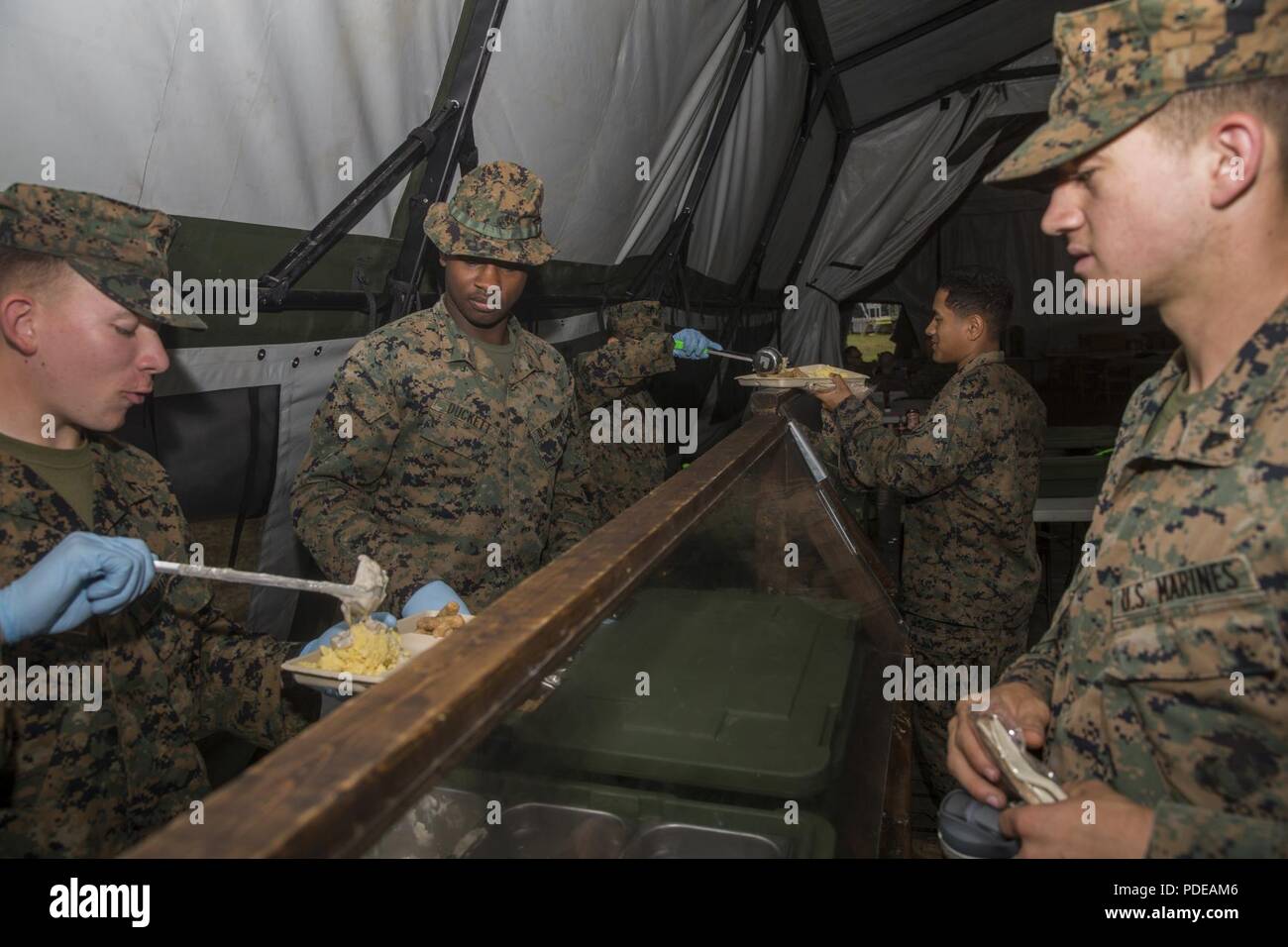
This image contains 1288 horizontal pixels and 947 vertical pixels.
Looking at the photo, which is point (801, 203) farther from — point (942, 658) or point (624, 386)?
point (942, 658)

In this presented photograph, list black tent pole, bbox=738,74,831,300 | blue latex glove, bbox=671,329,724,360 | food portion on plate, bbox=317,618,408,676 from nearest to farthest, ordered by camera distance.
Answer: food portion on plate, bbox=317,618,408,676, blue latex glove, bbox=671,329,724,360, black tent pole, bbox=738,74,831,300

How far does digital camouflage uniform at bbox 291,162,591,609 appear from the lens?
7.46 feet

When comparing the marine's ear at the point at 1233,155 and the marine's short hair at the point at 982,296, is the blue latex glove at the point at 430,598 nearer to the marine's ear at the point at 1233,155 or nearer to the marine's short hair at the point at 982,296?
the marine's ear at the point at 1233,155

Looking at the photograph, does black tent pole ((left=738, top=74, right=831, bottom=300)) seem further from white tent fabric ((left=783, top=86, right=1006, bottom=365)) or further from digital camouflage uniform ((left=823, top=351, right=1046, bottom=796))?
digital camouflage uniform ((left=823, top=351, right=1046, bottom=796))

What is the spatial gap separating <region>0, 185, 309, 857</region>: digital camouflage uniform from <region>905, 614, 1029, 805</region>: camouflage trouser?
2.23 meters

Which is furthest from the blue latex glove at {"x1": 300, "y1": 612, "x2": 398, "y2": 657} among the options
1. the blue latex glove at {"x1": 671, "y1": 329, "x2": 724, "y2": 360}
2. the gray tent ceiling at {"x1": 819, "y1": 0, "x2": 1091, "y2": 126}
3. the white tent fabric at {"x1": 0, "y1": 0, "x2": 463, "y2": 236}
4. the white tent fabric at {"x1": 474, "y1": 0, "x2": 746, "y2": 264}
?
the gray tent ceiling at {"x1": 819, "y1": 0, "x2": 1091, "y2": 126}

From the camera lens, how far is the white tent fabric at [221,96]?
5.36ft

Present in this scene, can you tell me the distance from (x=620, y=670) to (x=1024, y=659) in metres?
0.71

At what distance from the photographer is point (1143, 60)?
104 cm

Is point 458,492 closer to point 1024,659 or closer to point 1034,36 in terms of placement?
point 1024,659

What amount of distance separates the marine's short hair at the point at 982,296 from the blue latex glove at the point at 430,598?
2178 millimetres

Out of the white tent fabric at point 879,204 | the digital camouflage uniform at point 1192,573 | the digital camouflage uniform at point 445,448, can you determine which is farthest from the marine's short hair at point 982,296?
the white tent fabric at point 879,204

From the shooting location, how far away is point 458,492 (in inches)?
99.6

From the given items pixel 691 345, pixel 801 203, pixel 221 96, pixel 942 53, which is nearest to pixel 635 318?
pixel 691 345
